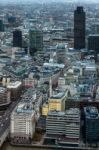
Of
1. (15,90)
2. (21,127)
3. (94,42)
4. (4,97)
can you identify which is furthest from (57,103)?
(94,42)

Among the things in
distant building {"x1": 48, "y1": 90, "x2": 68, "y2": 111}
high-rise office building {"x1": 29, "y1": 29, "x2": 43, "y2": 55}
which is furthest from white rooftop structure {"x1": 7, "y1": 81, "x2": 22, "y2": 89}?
high-rise office building {"x1": 29, "y1": 29, "x2": 43, "y2": 55}

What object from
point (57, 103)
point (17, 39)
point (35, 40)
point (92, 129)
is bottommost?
point (17, 39)

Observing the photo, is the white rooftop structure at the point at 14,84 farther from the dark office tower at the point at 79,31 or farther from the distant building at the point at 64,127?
the dark office tower at the point at 79,31

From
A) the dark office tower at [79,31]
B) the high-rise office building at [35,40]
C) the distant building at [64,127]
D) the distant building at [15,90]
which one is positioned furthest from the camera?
the dark office tower at [79,31]

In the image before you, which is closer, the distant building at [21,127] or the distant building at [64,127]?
the distant building at [64,127]

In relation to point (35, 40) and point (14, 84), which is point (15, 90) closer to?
point (14, 84)

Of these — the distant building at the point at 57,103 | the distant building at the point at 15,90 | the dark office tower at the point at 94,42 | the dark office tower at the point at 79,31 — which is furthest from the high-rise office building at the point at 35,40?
the distant building at the point at 57,103

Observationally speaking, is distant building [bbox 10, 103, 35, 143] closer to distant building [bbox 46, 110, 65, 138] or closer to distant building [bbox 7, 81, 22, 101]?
distant building [bbox 46, 110, 65, 138]

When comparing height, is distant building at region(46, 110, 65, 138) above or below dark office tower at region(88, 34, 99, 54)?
above

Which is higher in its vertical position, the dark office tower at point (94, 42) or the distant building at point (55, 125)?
the distant building at point (55, 125)

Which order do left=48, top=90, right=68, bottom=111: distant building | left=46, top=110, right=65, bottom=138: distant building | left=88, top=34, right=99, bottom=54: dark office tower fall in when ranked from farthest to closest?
left=88, top=34, right=99, bottom=54: dark office tower → left=48, top=90, right=68, bottom=111: distant building → left=46, top=110, right=65, bottom=138: distant building

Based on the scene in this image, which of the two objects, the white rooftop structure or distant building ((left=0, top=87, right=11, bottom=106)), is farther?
the white rooftop structure

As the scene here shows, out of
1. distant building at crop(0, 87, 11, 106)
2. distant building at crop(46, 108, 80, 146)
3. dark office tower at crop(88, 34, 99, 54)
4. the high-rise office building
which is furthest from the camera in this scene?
dark office tower at crop(88, 34, 99, 54)
